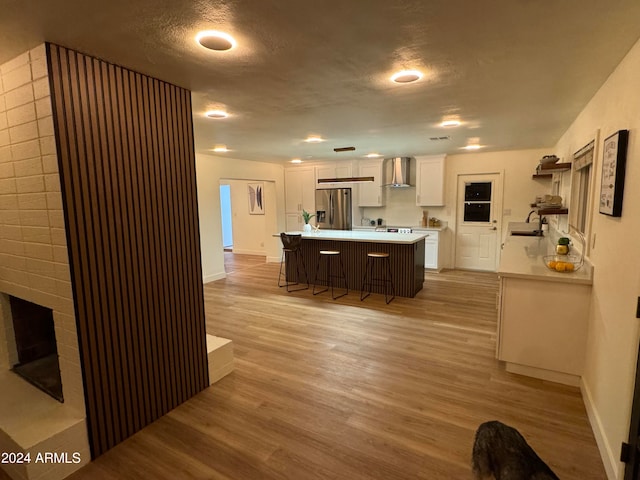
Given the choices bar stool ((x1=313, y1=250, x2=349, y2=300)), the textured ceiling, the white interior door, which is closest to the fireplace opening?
the textured ceiling

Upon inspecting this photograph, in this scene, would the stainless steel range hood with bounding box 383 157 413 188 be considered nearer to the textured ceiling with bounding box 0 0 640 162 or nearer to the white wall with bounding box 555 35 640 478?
the textured ceiling with bounding box 0 0 640 162

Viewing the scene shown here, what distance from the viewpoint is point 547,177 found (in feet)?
19.3

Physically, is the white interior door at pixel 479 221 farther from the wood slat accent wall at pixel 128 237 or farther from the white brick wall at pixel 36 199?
the white brick wall at pixel 36 199

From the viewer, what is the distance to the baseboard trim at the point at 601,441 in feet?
5.74

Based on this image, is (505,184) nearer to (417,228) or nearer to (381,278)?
(417,228)

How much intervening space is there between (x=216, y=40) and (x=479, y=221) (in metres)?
6.22

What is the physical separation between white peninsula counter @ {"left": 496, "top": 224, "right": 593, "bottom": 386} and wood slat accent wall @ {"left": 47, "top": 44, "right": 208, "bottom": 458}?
8.49ft

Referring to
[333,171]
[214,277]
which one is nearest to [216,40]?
[214,277]

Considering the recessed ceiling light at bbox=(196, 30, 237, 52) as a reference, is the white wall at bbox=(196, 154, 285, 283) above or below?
below

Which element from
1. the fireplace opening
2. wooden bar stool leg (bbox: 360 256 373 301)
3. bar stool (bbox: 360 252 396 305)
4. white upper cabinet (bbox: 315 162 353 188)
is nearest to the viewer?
the fireplace opening

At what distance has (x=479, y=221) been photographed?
6.72m

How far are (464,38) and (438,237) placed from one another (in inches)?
207

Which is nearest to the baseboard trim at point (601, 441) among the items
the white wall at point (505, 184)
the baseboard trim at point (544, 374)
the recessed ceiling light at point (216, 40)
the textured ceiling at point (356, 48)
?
the baseboard trim at point (544, 374)

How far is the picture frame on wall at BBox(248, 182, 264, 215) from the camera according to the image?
8.88 meters
